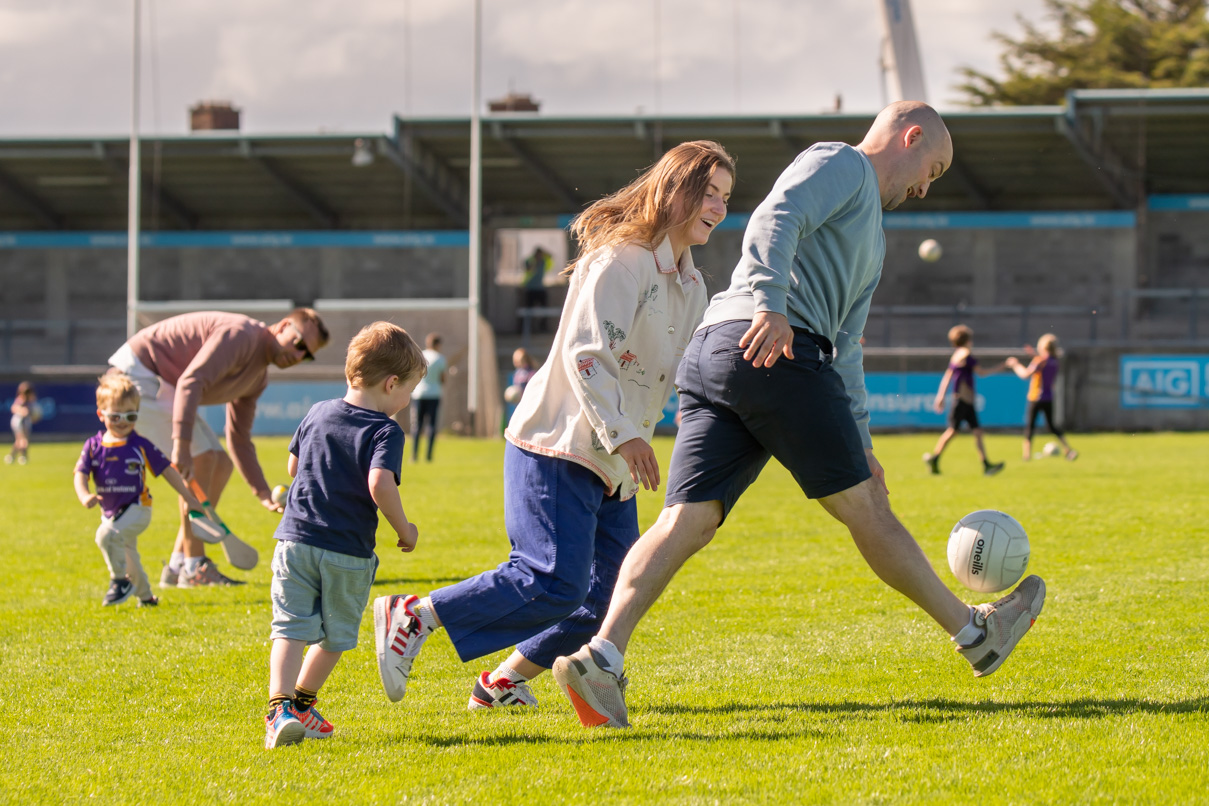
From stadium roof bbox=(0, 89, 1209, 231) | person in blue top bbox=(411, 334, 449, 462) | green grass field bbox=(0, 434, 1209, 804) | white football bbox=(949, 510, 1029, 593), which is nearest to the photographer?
green grass field bbox=(0, 434, 1209, 804)

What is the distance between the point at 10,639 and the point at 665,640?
2.98 metres

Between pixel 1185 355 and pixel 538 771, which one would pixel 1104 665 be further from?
pixel 1185 355

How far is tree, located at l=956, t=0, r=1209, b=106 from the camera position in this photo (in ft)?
125

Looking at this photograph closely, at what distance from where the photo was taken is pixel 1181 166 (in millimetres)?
33625

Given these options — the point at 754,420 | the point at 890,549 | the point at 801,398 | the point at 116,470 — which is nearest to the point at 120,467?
the point at 116,470

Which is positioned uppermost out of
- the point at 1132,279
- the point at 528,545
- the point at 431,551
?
the point at 1132,279

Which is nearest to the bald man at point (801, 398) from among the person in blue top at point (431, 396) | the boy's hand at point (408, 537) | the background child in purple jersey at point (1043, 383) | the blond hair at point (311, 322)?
the boy's hand at point (408, 537)

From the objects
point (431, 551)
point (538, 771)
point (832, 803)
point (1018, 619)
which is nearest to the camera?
point (832, 803)

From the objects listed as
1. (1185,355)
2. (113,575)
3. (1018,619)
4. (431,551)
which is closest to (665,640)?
(1018,619)

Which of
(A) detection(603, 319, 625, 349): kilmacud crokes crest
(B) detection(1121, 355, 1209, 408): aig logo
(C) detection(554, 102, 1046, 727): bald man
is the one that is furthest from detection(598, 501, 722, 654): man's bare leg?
(B) detection(1121, 355, 1209, 408): aig logo

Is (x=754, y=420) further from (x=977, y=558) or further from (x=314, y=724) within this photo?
(x=314, y=724)

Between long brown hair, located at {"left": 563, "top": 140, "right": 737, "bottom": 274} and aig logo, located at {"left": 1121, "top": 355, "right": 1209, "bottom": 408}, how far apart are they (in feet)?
80.9

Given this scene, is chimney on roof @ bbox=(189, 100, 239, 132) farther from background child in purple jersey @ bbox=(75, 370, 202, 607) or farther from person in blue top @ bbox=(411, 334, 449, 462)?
background child in purple jersey @ bbox=(75, 370, 202, 607)

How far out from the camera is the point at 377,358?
3.84 m
